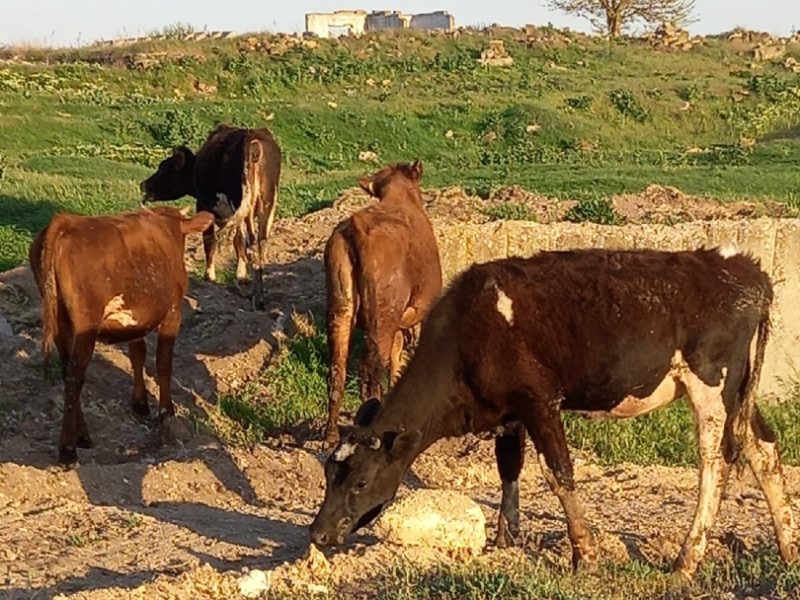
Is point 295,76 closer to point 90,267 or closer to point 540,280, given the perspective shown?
point 90,267

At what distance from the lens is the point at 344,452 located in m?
7.64

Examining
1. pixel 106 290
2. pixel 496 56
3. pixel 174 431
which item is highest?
pixel 496 56

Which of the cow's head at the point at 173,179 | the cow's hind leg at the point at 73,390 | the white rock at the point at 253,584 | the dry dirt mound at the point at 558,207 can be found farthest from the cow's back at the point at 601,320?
the cow's head at the point at 173,179

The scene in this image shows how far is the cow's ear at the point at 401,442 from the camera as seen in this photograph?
7.63 meters

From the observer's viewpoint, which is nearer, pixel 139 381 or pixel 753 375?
pixel 753 375

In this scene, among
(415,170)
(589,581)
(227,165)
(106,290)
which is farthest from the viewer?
(227,165)

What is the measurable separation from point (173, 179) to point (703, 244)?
855 cm

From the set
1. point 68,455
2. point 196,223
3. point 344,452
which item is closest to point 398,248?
point 196,223

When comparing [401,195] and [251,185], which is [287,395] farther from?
[251,185]

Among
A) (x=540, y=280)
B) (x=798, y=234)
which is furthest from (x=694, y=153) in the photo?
(x=540, y=280)

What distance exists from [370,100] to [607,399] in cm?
2930

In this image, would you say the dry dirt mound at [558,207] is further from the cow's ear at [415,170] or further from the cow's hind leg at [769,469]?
the cow's hind leg at [769,469]

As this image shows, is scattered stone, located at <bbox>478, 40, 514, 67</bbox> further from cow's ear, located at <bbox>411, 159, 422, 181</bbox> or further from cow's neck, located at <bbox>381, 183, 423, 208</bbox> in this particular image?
cow's neck, located at <bbox>381, 183, 423, 208</bbox>

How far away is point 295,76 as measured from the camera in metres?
39.8
